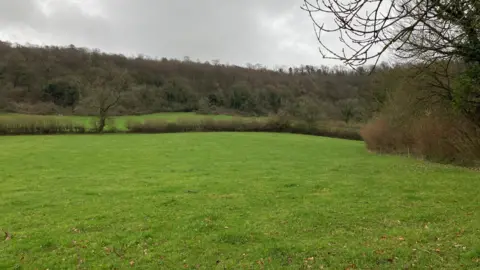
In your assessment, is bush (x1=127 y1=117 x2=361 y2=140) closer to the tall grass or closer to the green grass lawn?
the tall grass

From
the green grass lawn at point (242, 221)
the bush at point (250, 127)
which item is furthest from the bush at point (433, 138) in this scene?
the bush at point (250, 127)

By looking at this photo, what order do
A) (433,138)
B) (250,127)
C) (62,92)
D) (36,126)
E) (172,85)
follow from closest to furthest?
(433,138) < (36,126) < (250,127) < (62,92) < (172,85)

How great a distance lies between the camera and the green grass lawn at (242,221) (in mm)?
5984

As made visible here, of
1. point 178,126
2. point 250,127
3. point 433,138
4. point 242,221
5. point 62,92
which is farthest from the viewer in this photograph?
point 62,92

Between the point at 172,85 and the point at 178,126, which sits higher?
the point at 172,85

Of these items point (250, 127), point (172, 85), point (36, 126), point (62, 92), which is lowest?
point (36, 126)

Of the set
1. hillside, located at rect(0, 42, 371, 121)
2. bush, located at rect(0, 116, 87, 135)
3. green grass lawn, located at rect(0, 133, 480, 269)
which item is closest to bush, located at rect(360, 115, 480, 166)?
green grass lawn, located at rect(0, 133, 480, 269)

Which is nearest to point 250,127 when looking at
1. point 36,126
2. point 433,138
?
point 36,126

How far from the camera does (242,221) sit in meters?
8.32

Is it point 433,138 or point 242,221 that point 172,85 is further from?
point 242,221

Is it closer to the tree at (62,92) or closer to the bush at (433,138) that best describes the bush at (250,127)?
the bush at (433,138)

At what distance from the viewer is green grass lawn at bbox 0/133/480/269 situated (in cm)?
598

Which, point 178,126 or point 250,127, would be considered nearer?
point 178,126

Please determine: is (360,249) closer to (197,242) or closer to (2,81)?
(197,242)
